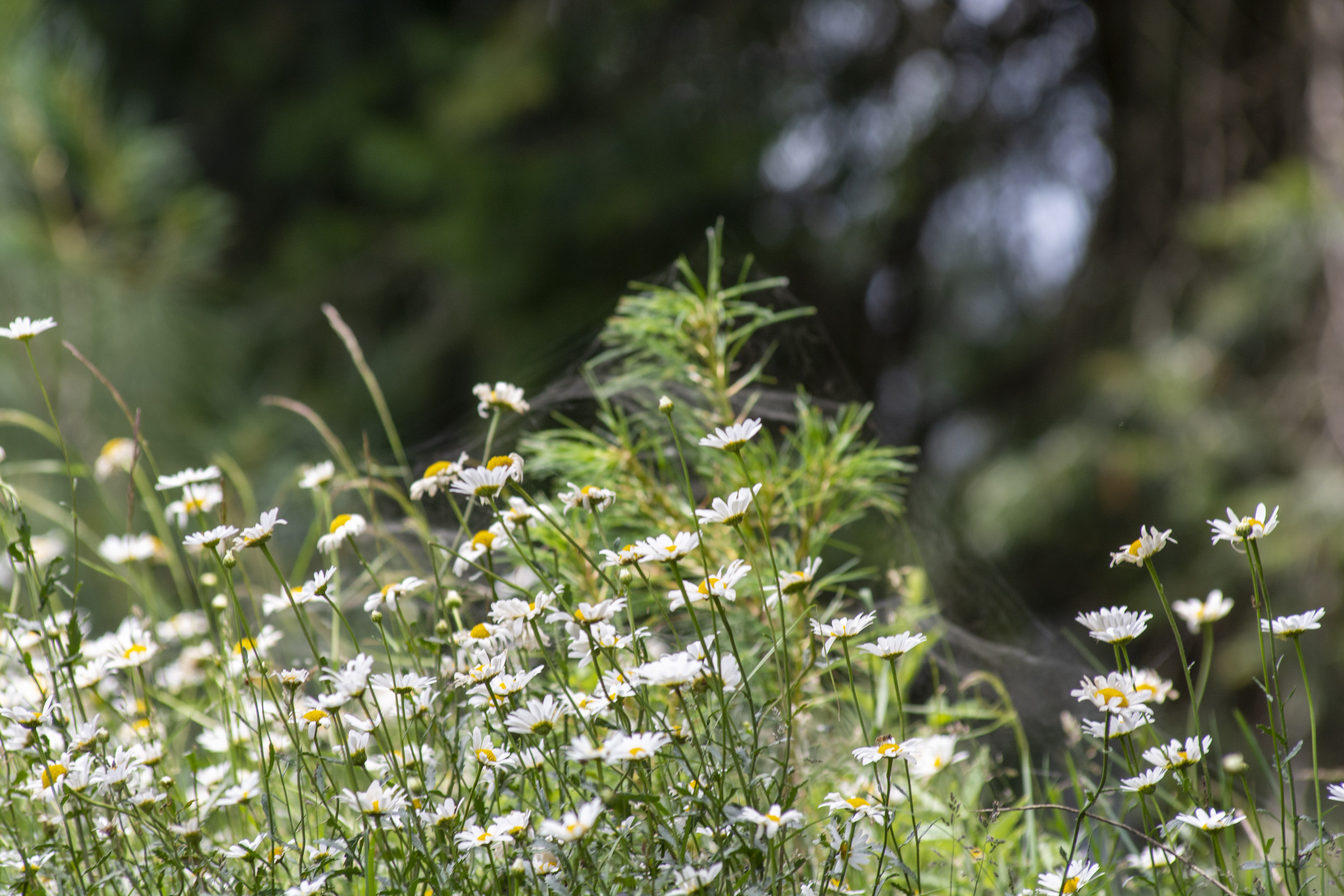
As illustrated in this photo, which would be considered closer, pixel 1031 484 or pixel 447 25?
pixel 1031 484

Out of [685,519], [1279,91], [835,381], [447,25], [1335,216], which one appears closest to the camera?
[685,519]

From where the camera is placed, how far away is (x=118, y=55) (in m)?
3.80

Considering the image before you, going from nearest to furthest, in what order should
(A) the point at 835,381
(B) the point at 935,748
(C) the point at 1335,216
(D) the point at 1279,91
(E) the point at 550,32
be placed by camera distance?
(B) the point at 935,748 < (A) the point at 835,381 < (C) the point at 1335,216 < (D) the point at 1279,91 < (E) the point at 550,32

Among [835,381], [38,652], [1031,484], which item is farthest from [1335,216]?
[38,652]

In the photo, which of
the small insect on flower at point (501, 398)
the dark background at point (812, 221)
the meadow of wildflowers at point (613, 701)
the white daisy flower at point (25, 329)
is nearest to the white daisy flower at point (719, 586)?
the meadow of wildflowers at point (613, 701)

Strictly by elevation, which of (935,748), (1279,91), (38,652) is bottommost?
(935,748)

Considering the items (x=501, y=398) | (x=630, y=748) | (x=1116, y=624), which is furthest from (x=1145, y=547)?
(x=501, y=398)

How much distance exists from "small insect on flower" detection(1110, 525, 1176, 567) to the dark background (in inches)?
68.1

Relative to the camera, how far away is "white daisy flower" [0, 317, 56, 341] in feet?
2.04

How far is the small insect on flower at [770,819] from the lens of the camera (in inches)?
19.0

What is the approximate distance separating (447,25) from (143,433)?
5.92ft

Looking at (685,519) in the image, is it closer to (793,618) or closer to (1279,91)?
(793,618)

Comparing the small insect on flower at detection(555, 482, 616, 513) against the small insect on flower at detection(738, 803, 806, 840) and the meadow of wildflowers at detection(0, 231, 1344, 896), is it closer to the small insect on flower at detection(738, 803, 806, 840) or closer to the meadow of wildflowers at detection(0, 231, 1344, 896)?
the meadow of wildflowers at detection(0, 231, 1344, 896)

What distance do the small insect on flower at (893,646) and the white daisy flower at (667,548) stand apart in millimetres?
101
